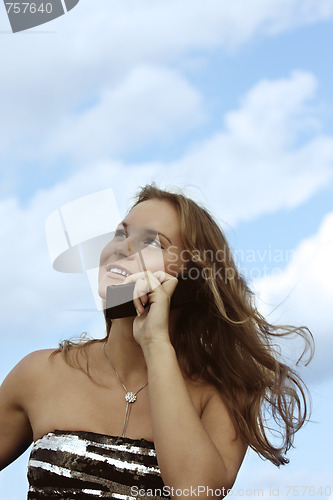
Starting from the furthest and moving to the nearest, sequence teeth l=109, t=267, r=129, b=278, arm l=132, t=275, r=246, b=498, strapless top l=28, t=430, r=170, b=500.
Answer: teeth l=109, t=267, r=129, b=278
strapless top l=28, t=430, r=170, b=500
arm l=132, t=275, r=246, b=498

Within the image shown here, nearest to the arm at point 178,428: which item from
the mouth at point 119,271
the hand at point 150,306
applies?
the hand at point 150,306

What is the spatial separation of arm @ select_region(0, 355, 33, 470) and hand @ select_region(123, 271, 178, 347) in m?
0.74

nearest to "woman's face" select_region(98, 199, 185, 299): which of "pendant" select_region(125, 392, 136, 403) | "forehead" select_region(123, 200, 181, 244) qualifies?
"forehead" select_region(123, 200, 181, 244)

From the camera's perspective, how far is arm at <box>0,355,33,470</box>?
10.2 feet

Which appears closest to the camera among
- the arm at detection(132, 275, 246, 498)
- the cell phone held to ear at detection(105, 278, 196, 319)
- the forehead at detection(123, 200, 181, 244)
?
the arm at detection(132, 275, 246, 498)

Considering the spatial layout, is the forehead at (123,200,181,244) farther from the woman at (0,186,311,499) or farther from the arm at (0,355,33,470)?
the arm at (0,355,33,470)

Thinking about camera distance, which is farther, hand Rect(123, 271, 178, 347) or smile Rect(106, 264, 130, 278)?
smile Rect(106, 264, 130, 278)

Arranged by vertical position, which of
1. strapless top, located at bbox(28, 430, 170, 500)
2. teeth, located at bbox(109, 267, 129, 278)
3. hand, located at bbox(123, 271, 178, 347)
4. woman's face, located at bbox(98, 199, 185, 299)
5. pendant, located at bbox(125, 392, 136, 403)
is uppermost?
woman's face, located at bbox(98, 199, 185, 299)

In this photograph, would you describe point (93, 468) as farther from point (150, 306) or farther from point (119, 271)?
→ point (119, 271)

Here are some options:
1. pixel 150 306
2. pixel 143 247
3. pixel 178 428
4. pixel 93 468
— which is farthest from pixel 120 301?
pixel 93 468

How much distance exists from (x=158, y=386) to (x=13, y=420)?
38.7 inches

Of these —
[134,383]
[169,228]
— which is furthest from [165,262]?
[134,383]

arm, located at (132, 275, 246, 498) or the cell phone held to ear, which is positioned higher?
the cell phone held to ear

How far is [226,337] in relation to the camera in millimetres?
3312
